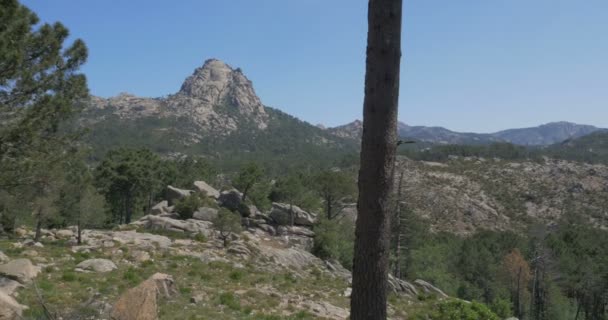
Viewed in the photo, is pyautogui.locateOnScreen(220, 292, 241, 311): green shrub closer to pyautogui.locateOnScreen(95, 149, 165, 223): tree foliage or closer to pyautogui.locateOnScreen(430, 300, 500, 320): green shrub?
pyautogui.locateOnScreen(430, 300, 500, 320): green shrub

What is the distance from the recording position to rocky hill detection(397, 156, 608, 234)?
10831 centimetres

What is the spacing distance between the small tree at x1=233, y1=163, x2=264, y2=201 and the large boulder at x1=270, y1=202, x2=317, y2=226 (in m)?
4.20

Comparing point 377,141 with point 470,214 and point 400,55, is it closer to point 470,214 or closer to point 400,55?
point 400,55

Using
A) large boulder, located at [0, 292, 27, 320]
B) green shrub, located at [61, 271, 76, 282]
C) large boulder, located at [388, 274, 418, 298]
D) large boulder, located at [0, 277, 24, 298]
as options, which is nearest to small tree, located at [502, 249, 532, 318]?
large boulder, located at [388, 274, 418, 298]

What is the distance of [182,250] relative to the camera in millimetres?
26125

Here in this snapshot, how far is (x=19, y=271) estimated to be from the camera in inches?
559

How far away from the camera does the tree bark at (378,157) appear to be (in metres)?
4.30

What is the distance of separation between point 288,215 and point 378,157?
1628 inches

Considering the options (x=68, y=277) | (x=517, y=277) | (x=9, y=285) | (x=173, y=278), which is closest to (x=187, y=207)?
(x=173, y=278)

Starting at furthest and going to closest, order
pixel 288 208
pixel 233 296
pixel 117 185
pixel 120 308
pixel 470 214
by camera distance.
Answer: pixel 470 214
pixel 117 185
pixel 288 208
pixel 233 296
pixel 120 308

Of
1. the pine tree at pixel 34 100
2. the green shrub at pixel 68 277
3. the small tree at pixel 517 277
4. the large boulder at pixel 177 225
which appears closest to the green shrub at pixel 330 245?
the large boulder at pixel 177 225

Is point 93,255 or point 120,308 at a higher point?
point 120,308

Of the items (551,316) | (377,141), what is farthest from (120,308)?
(551,316)

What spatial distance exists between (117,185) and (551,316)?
5841 cm
